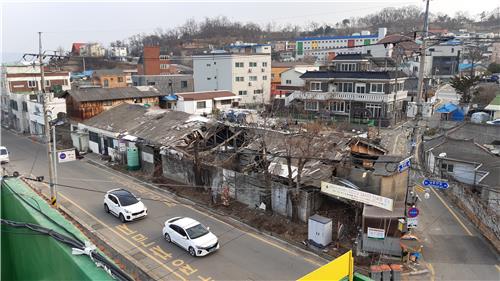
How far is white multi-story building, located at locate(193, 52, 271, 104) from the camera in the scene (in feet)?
170

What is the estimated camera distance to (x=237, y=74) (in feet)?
172

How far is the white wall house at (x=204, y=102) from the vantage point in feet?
125

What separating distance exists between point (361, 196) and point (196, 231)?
6.57 m

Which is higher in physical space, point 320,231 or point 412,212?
point 412,212

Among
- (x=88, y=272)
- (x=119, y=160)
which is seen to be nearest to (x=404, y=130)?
(x=119, y=160)

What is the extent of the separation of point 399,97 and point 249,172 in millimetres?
28075

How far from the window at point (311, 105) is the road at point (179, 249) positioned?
26.1 m

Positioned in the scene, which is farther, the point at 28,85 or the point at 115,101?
the point at 28,85

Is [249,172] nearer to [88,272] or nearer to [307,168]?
[307,168]

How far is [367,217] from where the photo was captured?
13.4 m

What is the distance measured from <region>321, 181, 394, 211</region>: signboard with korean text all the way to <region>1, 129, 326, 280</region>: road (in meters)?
2.66

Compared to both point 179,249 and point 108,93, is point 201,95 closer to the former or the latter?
point 108,93

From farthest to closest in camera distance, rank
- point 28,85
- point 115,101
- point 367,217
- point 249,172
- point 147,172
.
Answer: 1. point 28,85
2. point 115,101
3. point 147,172
4. point 249,172
5. point 367,217

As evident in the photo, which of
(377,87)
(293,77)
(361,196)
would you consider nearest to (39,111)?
(293,77)
